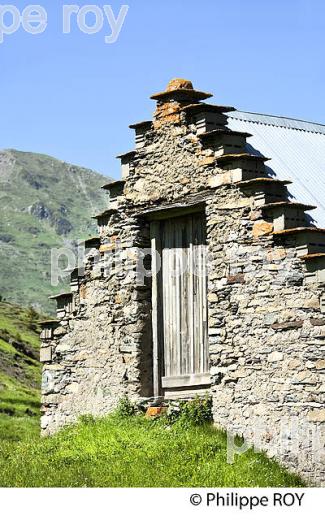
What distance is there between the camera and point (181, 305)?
55.1 ft

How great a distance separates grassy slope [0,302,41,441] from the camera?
23245mm

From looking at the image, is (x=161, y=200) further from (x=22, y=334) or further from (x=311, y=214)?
(x=22, y=334)

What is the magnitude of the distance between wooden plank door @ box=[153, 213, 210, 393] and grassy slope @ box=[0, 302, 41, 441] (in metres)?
5.28

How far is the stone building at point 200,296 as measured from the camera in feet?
48.2

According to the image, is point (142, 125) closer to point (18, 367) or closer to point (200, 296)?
point (200, 296)

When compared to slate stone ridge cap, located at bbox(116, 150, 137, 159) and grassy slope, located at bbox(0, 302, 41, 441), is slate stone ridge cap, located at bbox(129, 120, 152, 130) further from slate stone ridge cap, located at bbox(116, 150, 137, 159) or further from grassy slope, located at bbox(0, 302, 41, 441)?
grassy slope, located at bbox(0, 302, 41, 441)

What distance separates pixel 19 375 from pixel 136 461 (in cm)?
1735

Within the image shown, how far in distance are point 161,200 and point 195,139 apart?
1.20 meters

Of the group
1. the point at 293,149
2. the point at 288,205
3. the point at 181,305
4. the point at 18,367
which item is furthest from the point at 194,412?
the point at 18,367

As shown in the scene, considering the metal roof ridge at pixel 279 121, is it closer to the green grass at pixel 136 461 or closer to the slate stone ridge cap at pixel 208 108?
the slate stone ridge cap at pixel 208 108

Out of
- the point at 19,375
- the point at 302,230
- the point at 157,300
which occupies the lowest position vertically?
the point at 19,375

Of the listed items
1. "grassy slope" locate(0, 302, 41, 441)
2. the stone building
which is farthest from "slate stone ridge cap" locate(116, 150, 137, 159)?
"grassy slope" locate(0, 302, 41, 441)
